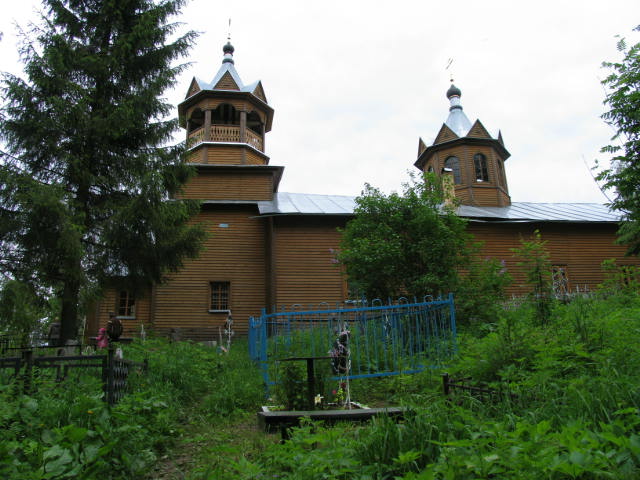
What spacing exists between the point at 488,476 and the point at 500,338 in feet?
9.41

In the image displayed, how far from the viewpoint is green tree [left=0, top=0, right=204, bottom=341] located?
31.8ft

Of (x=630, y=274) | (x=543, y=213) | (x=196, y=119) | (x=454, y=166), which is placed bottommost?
(x=630, y=274)

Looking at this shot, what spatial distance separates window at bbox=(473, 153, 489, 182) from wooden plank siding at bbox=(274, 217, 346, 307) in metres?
9.54

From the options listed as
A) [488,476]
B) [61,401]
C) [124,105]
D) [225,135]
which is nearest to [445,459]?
[488,476]

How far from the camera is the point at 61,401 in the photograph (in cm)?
469

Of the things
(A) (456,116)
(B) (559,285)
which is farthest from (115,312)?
(A) (456,116)

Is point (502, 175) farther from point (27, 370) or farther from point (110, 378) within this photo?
point (27, 370)

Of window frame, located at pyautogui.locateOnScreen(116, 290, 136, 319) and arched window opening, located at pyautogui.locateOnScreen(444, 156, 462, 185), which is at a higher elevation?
arched window opening, located at pyautogui.locateOnScreen(444, 156, 462, 185)

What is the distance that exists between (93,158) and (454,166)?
18.7 metres

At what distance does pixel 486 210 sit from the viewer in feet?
72.8

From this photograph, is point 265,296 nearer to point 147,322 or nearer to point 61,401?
point 147,322

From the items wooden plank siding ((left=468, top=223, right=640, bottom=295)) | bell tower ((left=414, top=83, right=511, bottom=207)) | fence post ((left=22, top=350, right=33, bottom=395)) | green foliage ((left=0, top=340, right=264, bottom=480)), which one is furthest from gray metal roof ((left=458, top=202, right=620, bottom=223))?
fence post ((left=22, top=350, right=33, bottom=395))

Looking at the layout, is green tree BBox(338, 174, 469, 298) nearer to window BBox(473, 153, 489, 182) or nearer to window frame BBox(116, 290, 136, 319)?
window frame BBox(116, 290, 136, 319)

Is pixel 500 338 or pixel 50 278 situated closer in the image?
pixel 500 338
